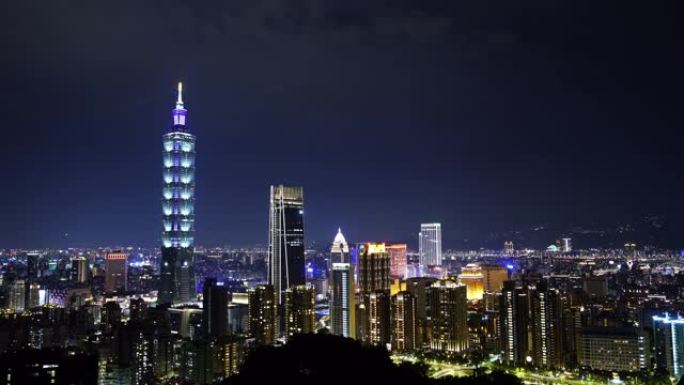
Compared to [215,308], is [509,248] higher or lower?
higher

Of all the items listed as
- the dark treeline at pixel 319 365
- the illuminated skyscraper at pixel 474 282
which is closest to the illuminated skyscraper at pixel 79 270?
the illuminated skyscraper at pixel 474 282

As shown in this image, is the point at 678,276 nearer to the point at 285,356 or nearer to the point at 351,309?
the point at 351,309

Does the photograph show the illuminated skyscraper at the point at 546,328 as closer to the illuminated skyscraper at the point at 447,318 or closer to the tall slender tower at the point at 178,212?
the illuminated skyscraper at the point at 447,318

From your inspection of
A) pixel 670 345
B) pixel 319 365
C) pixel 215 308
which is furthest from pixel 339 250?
pixel 319 365

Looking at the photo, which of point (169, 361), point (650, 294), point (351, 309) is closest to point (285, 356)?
point (169, 361)

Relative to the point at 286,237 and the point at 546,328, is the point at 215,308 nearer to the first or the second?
the point at 286,237

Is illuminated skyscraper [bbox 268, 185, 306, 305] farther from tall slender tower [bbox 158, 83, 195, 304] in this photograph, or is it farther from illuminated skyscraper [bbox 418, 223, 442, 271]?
illuminated skyscraper [bbox 418, 223, 442, 271]
